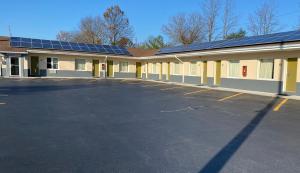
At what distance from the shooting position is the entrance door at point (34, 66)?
76.5ft

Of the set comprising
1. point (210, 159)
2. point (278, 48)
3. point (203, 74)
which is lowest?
point (210, 159)

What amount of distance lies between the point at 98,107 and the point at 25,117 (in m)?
2.75

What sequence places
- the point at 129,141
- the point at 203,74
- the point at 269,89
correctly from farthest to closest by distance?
the point at 203,74 → the point at 269,89 → the point at 129,141

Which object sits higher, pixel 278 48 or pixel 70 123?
pixel 278 48

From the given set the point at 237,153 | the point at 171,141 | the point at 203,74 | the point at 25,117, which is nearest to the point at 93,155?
the point at 171,141

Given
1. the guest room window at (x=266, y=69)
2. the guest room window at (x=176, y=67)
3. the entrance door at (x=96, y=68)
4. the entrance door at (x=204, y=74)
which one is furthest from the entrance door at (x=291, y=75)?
the entrance door at (x=96, y=68)

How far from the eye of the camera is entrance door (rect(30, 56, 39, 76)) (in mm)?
23309

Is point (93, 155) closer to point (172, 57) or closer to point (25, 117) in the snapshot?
point (25, 117)

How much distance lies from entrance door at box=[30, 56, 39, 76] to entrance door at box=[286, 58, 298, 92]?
22.9 m

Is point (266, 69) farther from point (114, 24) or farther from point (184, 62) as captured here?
point (114, 24)

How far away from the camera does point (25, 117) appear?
6.83 m

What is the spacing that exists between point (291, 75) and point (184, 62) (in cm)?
1054

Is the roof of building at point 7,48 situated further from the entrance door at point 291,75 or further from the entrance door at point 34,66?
the entrance door at point 291,75


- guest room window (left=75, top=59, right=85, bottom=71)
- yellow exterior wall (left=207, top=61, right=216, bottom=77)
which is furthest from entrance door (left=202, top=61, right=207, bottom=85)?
guest room window (left=75, top=59, right=85, bottom=71)
